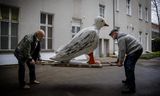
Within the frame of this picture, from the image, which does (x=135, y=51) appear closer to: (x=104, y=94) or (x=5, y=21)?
(x=104, y=94)

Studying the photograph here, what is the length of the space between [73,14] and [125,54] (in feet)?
36.3

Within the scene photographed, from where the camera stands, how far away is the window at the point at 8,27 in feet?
43.5

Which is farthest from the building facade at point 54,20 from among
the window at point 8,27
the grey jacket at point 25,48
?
the grey jacket at point 25,48

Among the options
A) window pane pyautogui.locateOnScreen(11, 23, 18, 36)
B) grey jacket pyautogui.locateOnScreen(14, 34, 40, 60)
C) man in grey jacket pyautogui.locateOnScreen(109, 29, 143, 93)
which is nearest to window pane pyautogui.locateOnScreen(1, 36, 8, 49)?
window pane pyautogui.locateOnScreen(11, 23, 18, 36)

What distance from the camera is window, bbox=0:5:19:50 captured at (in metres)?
13.3

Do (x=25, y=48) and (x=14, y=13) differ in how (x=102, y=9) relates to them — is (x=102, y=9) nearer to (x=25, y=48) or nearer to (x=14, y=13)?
(x=14, y=13)

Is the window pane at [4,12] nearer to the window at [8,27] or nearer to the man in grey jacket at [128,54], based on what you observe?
the window at [8,27]

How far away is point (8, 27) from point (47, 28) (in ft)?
9.29

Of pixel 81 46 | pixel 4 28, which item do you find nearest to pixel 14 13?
pixel 4 28

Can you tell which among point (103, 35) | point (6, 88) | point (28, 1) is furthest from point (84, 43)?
point (103, 35)

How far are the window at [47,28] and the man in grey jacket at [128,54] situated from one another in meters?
9.21

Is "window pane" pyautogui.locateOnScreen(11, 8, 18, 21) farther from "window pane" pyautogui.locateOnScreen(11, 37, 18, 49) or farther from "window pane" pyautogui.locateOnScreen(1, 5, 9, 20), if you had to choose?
"window pane" pyautogui.locateOnScreen(11, 37, 18, 49)

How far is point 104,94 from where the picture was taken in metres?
6.49

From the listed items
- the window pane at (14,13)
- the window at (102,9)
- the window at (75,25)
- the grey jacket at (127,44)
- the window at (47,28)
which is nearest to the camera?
the grey jacket at (127,44)
